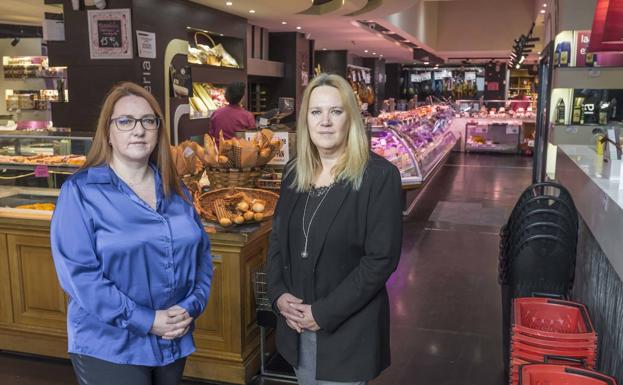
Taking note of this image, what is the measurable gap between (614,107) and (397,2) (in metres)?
3.54

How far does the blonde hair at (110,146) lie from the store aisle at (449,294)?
6.22 ft

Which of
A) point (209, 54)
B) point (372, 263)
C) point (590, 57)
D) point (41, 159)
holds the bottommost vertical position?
point (372, 263)

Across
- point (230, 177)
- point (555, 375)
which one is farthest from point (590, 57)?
point (555, 375)

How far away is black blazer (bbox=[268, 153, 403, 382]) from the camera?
6.25ft

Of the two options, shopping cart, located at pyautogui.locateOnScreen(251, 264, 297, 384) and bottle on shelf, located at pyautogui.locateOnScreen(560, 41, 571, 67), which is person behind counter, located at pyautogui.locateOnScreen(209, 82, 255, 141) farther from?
bottle on shelf, located at pyautogui.locateOnScreen(560, 41, 571, 67)

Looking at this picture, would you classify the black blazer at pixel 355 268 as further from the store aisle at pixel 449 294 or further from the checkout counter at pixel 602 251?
the store aisle at pixel 449 294

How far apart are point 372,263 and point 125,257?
30.9 inches

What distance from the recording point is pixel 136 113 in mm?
1925

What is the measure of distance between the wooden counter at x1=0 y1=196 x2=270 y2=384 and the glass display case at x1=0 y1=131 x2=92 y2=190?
18.8 inches

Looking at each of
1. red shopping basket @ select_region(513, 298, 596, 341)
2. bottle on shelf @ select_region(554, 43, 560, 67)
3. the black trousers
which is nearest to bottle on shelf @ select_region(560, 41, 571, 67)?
bottle on shelf @ select_region(554, 43, 560, 67)

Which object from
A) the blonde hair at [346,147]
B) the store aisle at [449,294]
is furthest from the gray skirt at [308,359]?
the store aisle at [449,294]

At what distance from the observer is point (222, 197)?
137 inches

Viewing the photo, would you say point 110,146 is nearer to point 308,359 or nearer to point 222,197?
point 308,359

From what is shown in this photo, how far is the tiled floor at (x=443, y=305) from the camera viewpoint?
3.42 metres
